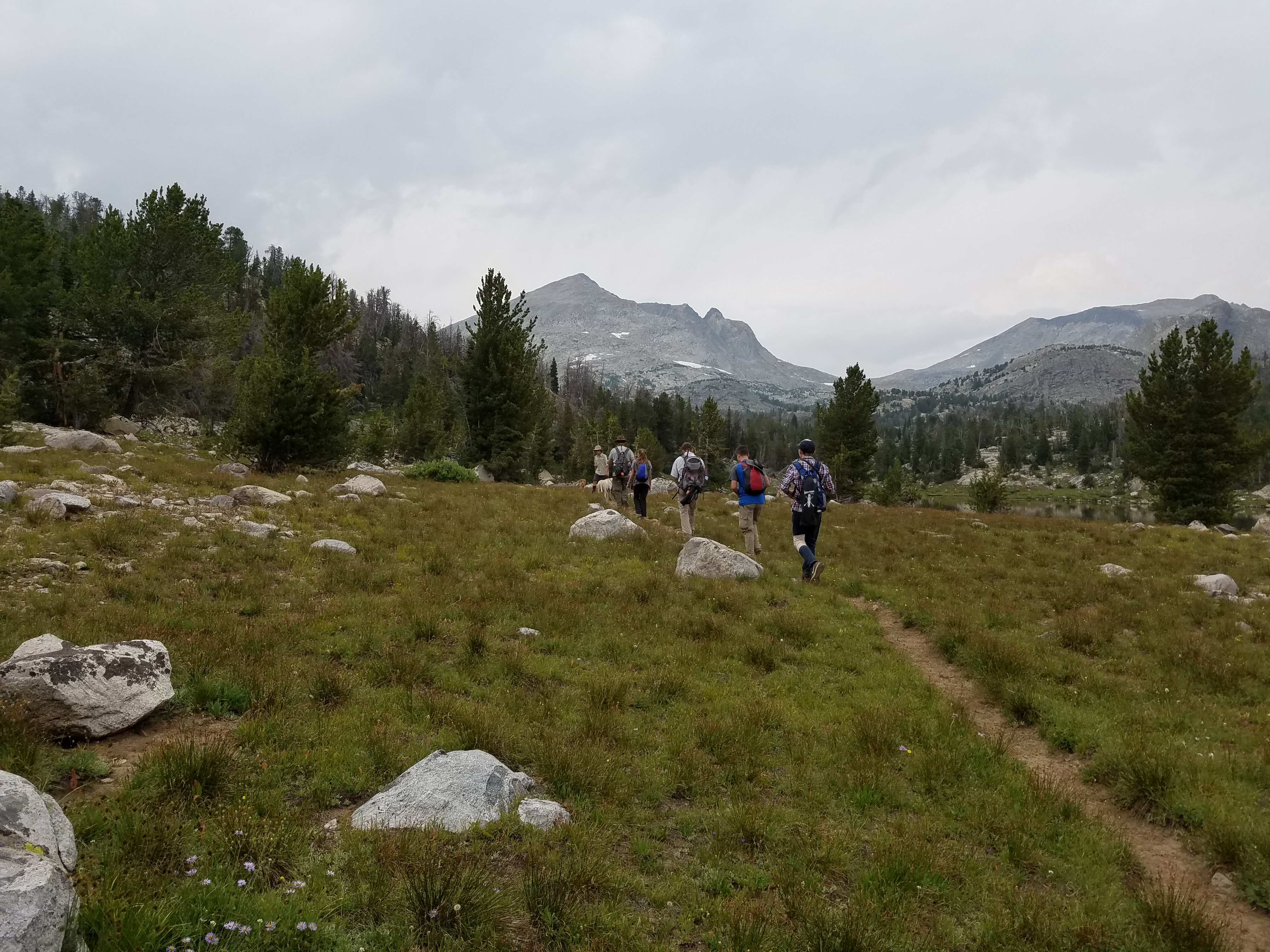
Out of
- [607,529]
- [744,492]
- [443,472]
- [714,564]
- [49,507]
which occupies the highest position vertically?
[744,492]

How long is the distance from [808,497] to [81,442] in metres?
27.3

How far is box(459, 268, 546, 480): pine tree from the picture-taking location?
38.4m

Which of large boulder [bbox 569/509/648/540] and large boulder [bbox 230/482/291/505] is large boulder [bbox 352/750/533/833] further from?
large boulder [bbox 230/482/291/505]

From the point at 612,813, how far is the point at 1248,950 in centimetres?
483

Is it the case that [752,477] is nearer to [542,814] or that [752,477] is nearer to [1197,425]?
[542,814]

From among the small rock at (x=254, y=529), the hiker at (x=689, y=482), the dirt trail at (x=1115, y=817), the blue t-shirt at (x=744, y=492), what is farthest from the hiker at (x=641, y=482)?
the dirt trail at (x=1115, y=817)

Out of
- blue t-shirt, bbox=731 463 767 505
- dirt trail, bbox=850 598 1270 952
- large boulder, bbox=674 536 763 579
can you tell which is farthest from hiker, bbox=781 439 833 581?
dirt trail, bbox=850 598 1270 952

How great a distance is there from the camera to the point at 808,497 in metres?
14.8

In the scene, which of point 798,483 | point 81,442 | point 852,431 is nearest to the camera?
point 798,483

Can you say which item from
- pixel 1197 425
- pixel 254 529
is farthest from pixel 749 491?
pixel 1197 425

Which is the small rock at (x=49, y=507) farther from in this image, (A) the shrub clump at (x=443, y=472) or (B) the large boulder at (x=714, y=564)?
(A) the shrub clump at (x=443, y=472)

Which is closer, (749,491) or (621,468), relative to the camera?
(749,491)

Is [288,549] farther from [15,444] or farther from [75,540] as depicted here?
[15,444]

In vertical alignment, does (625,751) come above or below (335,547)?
below
